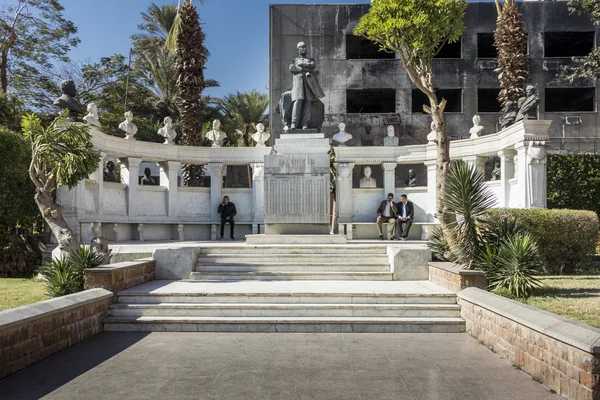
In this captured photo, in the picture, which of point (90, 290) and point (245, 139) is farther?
point (245, 139)

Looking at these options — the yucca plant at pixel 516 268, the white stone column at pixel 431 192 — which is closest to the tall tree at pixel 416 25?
the white stone column at pixel 431 192

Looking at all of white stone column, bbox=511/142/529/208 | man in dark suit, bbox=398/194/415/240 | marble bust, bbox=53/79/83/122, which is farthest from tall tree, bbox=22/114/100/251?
white stone column, bbox=511/142/529/208

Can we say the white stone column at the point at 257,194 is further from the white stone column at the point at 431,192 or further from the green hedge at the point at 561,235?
the green hedge at the point at 561,235

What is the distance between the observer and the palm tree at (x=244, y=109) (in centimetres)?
3841

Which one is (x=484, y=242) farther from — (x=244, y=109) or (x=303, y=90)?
(x=244, y=109)

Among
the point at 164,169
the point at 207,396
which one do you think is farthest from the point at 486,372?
the point at 164,169

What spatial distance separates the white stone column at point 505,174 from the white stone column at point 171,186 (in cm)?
1171

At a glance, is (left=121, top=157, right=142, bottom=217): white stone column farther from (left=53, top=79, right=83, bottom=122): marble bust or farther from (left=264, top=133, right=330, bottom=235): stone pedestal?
(left=264, top=133, right=330, bottom=235): stone pedestal

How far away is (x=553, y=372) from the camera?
→ 15.0 ft

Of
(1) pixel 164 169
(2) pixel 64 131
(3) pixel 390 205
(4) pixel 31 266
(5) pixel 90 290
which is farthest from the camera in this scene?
(1) pixel 164 169

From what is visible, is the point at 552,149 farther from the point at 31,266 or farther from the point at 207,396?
the point at 207,396

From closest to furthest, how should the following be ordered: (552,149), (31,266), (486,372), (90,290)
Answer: (486,372), (90,290), (31,266), (552,149)

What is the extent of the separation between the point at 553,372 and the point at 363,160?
1536 cm

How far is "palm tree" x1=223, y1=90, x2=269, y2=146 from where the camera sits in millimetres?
38406
